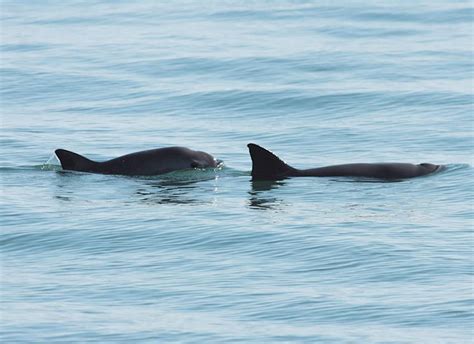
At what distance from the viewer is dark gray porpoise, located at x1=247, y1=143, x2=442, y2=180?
22.3 metres

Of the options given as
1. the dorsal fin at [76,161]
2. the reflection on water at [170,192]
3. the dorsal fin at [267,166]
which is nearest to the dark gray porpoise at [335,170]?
the dorsal fin at [267,166]

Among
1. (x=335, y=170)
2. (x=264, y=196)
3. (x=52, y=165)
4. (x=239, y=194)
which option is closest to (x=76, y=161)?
(x=52, y=165)

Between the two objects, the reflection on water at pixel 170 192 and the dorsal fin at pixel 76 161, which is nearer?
the reflection on water at pixel 170 192

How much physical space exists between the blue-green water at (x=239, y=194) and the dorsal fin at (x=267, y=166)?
0.78 ft

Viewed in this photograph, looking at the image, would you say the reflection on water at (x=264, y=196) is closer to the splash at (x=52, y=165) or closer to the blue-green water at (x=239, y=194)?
the blue-green water at (x=239, y=194)

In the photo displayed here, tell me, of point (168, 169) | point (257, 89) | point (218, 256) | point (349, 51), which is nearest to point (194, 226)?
point (218, 256)

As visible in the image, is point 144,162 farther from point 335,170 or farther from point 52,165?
point 335,170

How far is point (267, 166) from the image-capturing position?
22344 mm

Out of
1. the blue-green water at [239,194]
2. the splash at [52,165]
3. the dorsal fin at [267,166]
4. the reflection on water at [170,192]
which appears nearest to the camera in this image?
the blue-green water at [239,194]

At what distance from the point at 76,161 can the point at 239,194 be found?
300 cm

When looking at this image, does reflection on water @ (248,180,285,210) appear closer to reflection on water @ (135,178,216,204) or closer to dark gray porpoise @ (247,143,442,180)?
dark gray porpoise @ (247,143,442,180)

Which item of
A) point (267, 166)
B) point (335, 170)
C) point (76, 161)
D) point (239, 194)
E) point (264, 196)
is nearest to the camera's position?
point (264, 196)

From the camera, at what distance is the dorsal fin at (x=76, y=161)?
23422 mm

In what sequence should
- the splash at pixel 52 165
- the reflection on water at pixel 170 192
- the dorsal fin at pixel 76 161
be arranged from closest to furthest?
the reflection on water at pixel 170 192, the dorsal fin at pixel 76 161, the splash at pixel 52 165
